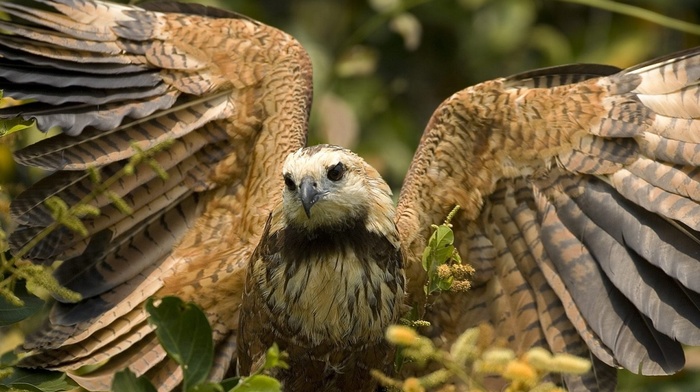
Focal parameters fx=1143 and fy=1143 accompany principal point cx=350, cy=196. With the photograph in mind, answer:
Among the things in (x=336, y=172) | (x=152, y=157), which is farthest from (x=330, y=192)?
(x=152, y=157)

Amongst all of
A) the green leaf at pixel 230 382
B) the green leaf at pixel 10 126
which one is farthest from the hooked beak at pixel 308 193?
the green leaf at pixel 10 126

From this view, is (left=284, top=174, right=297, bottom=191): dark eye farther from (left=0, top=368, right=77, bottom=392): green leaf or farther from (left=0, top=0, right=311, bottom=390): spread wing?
(left=0, top=368, right=77, bottom=392): green leaf

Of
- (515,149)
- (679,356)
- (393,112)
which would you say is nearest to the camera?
(679,356)

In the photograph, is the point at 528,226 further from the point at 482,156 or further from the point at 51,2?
the point at 51,2

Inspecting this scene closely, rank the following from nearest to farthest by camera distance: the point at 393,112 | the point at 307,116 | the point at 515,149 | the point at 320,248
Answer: the point at 320,248, the point at 515,149, the point at 307,116, the point at 393,112

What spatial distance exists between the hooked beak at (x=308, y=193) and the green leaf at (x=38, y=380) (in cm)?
107

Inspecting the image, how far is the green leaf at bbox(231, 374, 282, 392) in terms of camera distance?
306 cm

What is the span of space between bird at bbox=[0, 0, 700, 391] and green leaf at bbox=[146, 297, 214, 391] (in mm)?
Result: 1120

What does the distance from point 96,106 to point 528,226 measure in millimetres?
1972

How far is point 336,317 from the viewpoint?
425 cm

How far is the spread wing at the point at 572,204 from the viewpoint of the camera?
15.3ft

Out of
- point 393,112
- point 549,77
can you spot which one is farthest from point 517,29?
point 549,77

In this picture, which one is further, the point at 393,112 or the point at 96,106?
the point at 393,112

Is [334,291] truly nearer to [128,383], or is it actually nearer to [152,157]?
[128,383]
